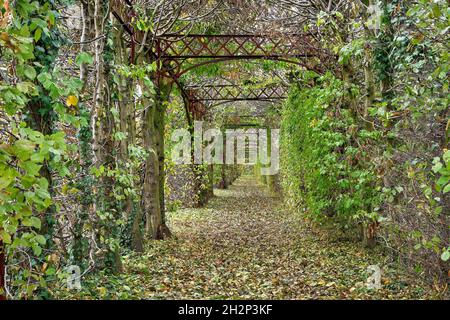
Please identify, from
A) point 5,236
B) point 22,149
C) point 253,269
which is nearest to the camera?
point 22,149

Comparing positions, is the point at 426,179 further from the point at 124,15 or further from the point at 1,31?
the point at 124,15

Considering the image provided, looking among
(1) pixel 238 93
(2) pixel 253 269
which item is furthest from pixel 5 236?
(1) pixel 238 93

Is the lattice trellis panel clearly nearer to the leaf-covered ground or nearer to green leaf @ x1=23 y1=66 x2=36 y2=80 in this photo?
the leaf-covered ground

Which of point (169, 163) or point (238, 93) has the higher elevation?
point (238, 93)

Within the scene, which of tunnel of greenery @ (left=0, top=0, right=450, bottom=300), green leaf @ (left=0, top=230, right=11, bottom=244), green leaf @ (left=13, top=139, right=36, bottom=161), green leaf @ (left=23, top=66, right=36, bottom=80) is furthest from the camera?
tunnel of greenery @ (left=0, top=0, right=450, bottom=300)

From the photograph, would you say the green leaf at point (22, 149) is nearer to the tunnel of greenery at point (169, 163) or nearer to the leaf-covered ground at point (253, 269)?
the tunnel of greenery at point (169, 163)

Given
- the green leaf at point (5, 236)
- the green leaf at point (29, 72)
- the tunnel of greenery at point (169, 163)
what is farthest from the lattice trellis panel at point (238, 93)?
the green leaf at point (5, 236)

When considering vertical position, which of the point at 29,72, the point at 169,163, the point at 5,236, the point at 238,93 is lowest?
the point at 5,236

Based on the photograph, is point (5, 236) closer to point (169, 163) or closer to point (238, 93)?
point (169, 163)

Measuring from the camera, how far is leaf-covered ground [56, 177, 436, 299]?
6.34m

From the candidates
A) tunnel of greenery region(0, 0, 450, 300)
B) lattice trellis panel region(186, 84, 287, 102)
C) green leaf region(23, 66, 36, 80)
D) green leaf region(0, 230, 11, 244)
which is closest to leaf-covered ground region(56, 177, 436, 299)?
tunnel of greenery region(0, 0, 450, 300)

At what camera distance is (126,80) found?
25.8 feet

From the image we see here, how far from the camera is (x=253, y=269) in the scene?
8.55m
